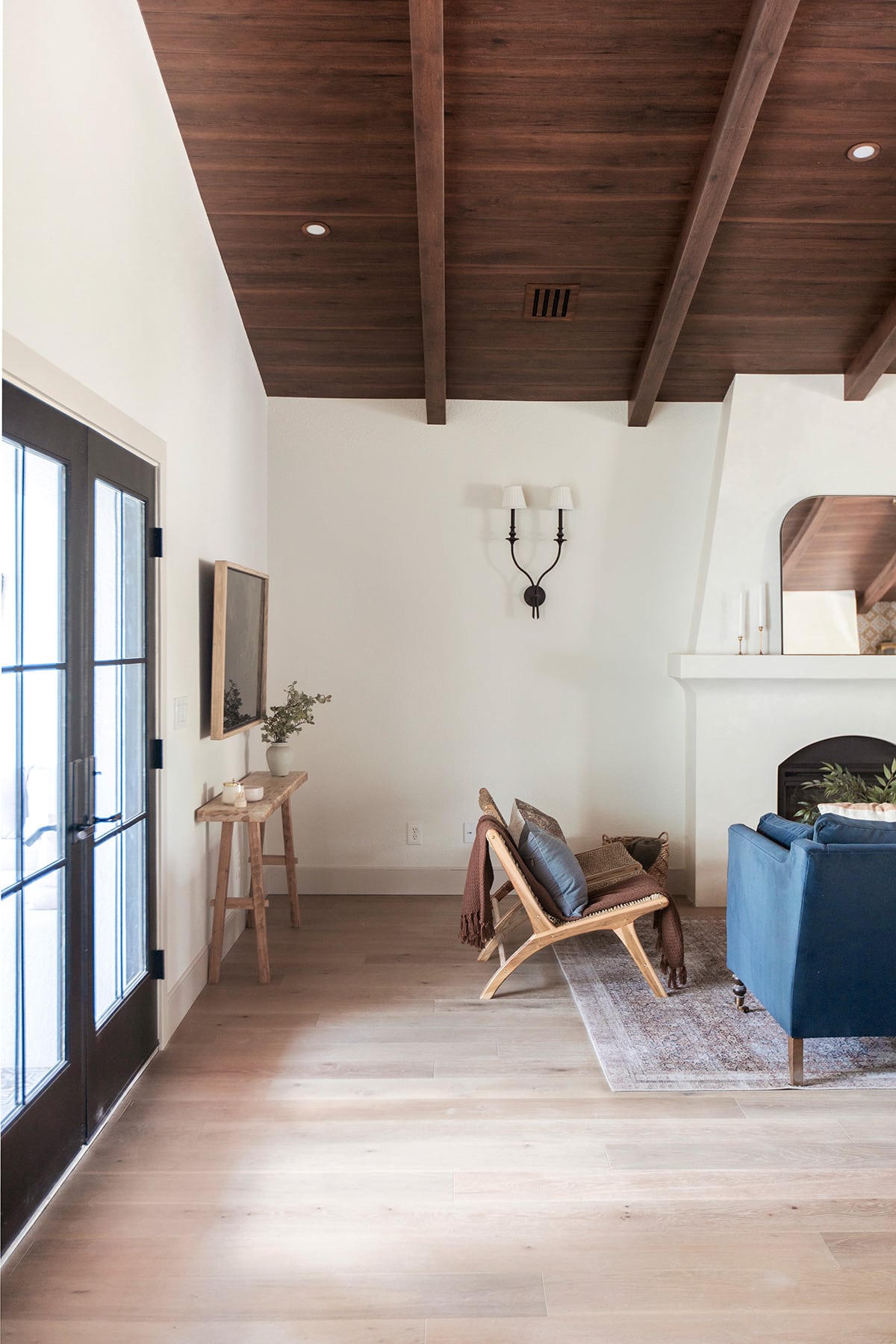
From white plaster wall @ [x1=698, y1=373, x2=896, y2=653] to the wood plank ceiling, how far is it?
0.15 meters

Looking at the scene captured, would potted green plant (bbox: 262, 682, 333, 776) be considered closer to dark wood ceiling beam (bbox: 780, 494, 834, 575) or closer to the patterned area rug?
the patterned area rug

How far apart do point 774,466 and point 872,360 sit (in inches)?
27.7

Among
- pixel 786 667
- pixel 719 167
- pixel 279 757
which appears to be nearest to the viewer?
pixel 719 167

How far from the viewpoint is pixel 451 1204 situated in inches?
91.9

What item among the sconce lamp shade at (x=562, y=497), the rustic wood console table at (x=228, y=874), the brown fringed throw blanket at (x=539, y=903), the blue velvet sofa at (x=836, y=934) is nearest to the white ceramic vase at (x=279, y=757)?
the rustic wood console table at (x=228, y=874)

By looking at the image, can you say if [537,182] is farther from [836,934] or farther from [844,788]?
[844,788]

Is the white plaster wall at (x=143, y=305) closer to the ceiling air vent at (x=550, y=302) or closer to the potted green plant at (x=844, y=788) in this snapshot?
the ceiling air vent at (x=550, y=302)

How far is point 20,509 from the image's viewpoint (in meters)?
2.20

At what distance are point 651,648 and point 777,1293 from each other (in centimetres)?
367

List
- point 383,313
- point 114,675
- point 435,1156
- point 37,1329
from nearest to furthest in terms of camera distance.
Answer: point 37,1329
point 435,1156
point 114,675
point 383,313

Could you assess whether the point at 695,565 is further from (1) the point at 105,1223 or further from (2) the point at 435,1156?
(1) the point at 105,1223

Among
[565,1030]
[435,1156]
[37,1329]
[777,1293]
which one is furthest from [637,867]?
[37,1329]

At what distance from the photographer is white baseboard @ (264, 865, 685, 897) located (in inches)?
208

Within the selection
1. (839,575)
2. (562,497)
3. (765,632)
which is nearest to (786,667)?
(765,632)
